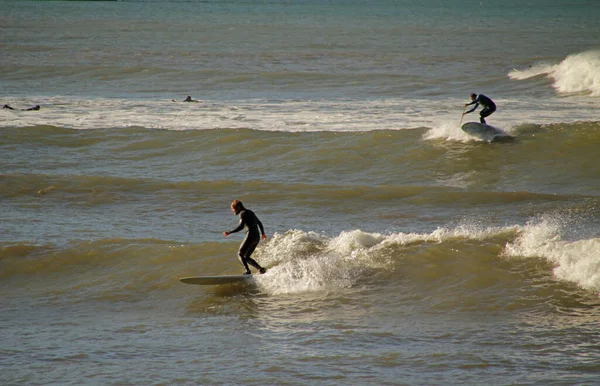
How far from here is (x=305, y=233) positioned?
1333 centimetres

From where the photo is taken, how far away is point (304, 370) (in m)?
8.39

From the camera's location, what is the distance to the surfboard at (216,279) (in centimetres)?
1152

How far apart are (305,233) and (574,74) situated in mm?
22562

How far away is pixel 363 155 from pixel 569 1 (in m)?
128

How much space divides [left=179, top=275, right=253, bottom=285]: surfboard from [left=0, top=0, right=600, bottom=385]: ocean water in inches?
5.1

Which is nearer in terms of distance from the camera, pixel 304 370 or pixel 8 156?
pixel 304 370

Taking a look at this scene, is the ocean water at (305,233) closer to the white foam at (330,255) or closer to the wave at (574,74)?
the white foam at (330,255)

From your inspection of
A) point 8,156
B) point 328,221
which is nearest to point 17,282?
point 328,221

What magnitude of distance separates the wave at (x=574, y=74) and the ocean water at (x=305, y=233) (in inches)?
6.4

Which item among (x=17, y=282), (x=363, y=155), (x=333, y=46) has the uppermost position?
(x=333, y=46)

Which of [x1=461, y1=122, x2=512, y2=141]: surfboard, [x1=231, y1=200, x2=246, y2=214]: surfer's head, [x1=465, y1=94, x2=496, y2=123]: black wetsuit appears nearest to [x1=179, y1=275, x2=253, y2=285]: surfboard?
[x1=231, y1=200, x2=246, y2=214]: surfer's head

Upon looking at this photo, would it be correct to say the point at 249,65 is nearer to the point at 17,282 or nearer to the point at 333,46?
the point at 333,46

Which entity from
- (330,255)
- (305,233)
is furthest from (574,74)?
(330,255)

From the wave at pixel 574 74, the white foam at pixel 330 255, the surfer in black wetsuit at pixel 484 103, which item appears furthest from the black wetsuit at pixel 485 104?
the wave at pixel 574 74
